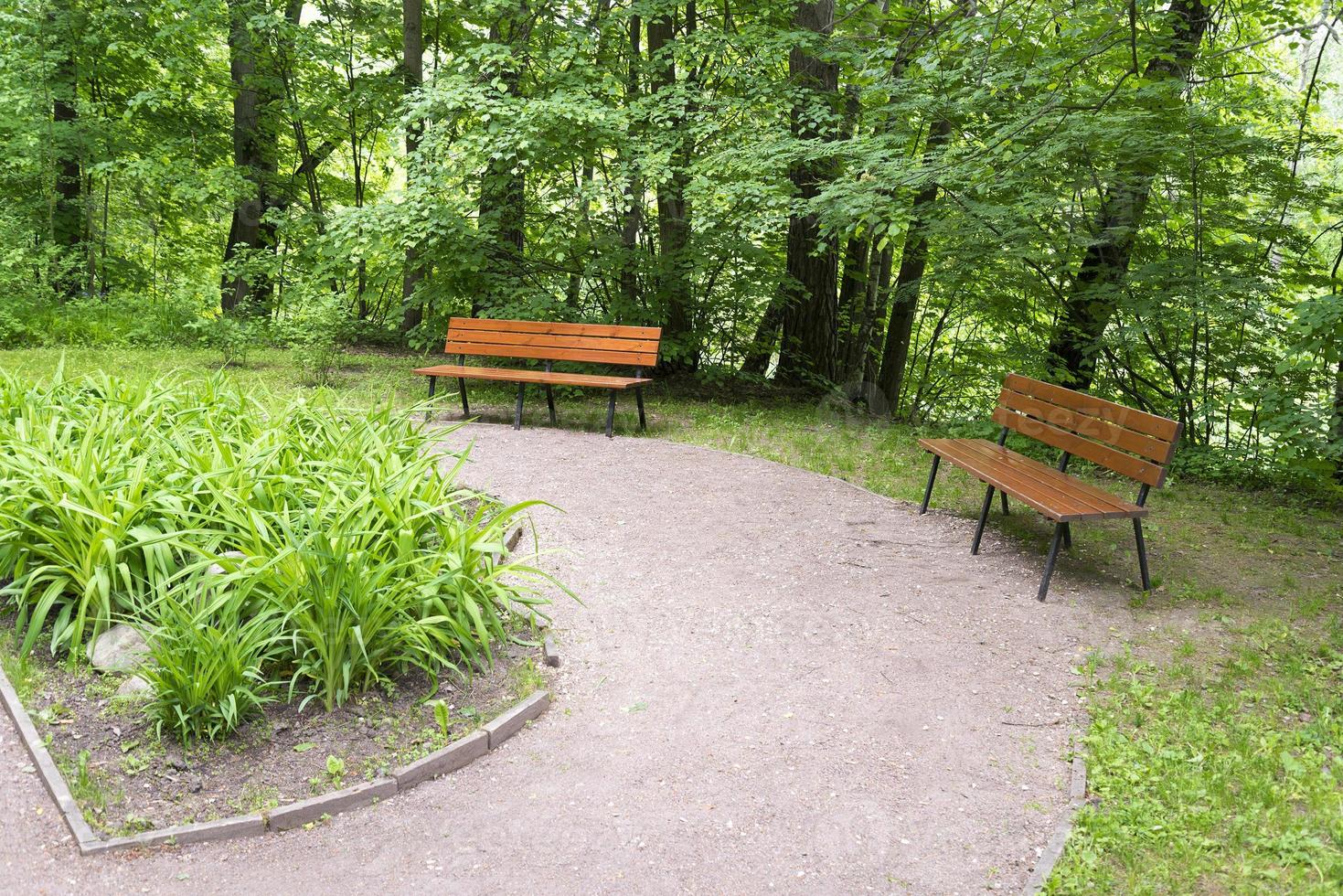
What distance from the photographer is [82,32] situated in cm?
1212

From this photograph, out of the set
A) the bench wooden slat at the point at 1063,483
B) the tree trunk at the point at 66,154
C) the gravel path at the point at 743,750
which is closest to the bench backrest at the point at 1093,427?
the bench wooden slat at the point at 1063,483

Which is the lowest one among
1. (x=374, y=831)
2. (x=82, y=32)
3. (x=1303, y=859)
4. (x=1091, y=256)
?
(x=374, y=831)

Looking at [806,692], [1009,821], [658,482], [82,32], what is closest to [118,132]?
[82,32]

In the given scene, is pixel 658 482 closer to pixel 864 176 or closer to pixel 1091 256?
pixel 864 176

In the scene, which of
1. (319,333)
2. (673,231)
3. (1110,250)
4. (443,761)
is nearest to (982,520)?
(443,761)

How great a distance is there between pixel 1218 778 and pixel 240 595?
345 cm

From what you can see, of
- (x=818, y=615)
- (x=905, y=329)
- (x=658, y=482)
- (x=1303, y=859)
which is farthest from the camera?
(x=905, y=329)

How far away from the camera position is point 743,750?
343cm

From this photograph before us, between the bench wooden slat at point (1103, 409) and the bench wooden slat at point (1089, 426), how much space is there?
23mm

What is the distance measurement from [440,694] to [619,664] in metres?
0.77

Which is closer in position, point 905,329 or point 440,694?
point 440,694

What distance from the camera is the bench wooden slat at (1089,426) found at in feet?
16.1

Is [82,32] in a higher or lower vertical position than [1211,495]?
higher

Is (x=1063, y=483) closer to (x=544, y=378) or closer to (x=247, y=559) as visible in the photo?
(x=247, y=559)
